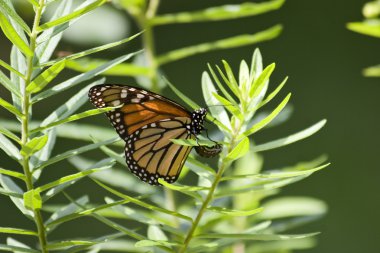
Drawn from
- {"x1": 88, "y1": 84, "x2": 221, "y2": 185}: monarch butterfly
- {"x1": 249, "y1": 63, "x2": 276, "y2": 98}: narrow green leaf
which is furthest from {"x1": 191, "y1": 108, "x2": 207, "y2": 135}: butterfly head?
{"x1": 249, "y1": 63, "x2": 276, "y2": 98}: narrow green leaf

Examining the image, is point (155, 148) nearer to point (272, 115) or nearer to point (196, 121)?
point (196, 121)

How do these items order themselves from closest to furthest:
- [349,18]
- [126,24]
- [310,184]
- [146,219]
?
[146,219]
[126,24]
[310,184]
[349,18]

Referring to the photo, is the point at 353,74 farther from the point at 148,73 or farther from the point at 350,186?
the point at 148,73

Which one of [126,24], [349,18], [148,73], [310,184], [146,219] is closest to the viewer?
[146,219]

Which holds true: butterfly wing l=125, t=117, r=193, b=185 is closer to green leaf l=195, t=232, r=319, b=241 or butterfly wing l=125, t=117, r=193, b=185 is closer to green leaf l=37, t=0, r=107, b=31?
green leaf l=195, t=232, r=319, b=241

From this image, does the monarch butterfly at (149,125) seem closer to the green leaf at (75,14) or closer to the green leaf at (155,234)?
the green leaf at (155,234)

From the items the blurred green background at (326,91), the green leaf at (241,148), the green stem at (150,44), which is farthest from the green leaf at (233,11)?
the blurred green background at (326,91)

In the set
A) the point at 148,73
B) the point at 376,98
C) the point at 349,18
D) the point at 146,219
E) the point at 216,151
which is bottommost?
the point at 146,219

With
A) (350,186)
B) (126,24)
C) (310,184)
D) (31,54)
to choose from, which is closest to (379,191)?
(350,186)
